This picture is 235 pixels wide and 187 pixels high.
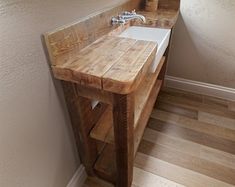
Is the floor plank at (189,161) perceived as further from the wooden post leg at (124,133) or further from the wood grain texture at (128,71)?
the wood grain texture at (128,71)

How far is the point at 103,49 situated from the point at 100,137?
18.9 inches

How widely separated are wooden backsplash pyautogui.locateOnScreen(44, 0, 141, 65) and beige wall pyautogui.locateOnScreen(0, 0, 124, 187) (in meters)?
0.03

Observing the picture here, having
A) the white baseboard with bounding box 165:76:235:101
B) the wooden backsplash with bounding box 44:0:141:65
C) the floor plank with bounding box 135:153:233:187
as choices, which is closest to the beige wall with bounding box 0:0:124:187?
the wooden backsplash with bounding box 44:0:141:65

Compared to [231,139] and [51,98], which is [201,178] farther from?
[51,98]

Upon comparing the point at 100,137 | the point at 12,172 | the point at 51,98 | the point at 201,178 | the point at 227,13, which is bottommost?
the point at 201,178

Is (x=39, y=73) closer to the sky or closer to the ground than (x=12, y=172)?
closer to the sky

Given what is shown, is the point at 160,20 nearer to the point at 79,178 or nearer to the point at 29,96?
the point at 29,96

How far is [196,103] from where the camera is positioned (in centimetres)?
195

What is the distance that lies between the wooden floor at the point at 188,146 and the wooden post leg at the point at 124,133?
26 centimetres

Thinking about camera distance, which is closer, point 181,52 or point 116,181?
point 116,181

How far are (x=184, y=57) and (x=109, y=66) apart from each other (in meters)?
1.44

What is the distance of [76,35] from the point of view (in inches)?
34.1

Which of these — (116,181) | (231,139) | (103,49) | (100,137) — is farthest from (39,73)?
(231,139)

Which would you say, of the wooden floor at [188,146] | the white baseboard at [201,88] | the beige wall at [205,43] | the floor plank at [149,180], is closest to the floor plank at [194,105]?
the wooden floor at [188,146]
